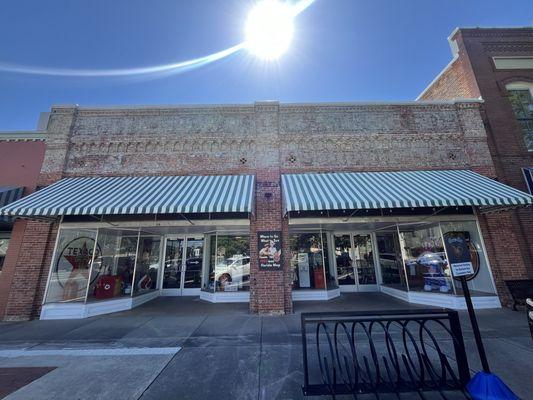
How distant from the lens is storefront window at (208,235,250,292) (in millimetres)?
10086

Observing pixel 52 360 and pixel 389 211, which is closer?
pixel 52 360

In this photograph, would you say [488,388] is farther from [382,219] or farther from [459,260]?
[382,219]

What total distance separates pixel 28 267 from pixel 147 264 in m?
3.93

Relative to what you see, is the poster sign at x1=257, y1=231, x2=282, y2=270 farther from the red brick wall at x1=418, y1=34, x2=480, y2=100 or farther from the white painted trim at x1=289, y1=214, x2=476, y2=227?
the red brick wall at x1=418, y1=34, x2=480, y2=100

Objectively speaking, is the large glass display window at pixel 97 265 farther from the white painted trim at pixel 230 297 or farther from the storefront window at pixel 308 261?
the storefront window at pixel 308 261

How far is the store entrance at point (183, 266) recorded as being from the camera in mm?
11305

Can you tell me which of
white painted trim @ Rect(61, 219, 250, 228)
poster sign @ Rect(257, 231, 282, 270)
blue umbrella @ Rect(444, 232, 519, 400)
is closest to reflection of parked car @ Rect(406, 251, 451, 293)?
poster sign @ Rect(257, 231, 282, 270)

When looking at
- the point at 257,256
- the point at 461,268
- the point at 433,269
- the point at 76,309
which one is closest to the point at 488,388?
the point at 461,268

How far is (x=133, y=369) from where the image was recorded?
456 centimetres

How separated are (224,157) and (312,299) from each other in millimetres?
7043

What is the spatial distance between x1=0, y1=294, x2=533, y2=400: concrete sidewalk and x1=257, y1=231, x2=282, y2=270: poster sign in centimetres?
168

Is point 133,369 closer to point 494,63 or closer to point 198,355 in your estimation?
point 198,355

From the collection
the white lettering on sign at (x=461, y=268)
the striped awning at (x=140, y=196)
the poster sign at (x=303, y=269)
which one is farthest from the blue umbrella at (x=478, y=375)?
the poster sign at (x=303, y=269)

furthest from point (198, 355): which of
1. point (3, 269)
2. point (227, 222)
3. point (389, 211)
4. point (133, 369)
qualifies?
point (3, 269)
